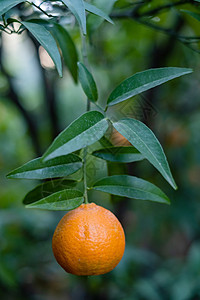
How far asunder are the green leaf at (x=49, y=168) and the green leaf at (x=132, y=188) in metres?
0.04

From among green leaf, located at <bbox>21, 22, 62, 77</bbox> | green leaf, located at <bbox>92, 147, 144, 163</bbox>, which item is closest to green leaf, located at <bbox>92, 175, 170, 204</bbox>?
green leaf, located at <bbox>92, 147, 144, 163</bbox>

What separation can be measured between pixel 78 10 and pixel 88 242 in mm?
266

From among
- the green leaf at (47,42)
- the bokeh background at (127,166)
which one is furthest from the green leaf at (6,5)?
the bokeh background at (127,166)

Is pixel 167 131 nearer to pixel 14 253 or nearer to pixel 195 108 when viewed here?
pixel 195 108

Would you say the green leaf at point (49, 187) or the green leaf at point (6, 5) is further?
the green leaf at point (49, 187)

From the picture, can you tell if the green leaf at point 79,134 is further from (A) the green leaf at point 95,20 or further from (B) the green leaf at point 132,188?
(A) the green leaf at point 95,20

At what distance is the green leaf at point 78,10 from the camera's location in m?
0.31

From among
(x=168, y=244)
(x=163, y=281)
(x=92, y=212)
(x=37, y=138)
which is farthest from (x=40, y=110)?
(x=168, y=244)

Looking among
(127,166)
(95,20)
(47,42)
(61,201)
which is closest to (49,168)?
(61,201)

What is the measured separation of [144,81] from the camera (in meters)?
0.38

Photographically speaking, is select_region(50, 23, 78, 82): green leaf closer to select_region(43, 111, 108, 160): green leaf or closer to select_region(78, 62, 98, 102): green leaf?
select_region(78, 62, 98, 102): green leaf

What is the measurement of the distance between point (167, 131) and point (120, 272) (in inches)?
30.1

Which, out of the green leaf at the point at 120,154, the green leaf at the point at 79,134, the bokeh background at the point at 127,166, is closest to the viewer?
the green leaf at the point at 79,134

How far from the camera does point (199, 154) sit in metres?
1.64
